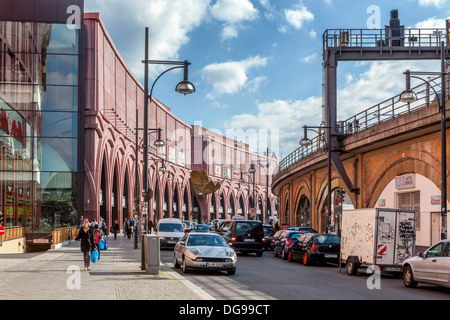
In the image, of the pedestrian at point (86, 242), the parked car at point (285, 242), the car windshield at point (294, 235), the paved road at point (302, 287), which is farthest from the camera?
the car windshield at point (294, 235)

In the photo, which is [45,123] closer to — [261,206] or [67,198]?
[67,198]

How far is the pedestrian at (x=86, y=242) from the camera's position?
1866 cm

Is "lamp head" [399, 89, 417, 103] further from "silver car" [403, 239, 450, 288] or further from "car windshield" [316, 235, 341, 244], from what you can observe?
"silver car" [403, 239, 450, 288]

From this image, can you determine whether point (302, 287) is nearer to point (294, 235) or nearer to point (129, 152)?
point (294, 235)

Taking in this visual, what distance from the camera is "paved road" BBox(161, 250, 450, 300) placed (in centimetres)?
1386

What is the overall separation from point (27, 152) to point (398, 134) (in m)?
25.3

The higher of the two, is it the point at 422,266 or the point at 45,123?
the point at 45,123

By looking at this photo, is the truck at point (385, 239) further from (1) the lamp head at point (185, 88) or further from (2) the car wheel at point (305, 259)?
(1) the lamp head at point (185, 88)

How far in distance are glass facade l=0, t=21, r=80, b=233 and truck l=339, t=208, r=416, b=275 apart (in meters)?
24.8

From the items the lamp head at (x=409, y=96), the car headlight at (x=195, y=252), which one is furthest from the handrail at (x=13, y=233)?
the lamp head at (x=409, y=96)

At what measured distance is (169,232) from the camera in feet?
111

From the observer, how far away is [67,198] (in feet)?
150

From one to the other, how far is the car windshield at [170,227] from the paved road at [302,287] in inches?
527
